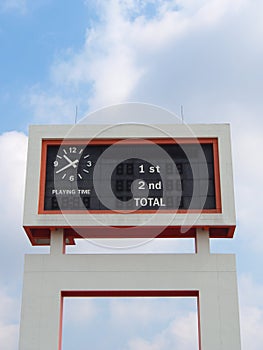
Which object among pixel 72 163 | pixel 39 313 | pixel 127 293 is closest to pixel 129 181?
pixel 72 163

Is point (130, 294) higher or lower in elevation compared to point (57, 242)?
lower

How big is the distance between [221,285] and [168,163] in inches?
178

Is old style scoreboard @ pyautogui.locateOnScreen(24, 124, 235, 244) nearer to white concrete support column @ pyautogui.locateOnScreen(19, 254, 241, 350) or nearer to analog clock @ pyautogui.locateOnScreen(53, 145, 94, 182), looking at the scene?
analog clock @ pyautogui.locateOnScreen(53, 145, 94, 182)

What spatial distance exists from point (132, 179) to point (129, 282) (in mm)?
3462

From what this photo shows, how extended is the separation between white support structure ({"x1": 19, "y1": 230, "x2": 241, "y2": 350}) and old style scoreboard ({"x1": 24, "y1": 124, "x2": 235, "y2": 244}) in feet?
3.32

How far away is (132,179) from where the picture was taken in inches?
915

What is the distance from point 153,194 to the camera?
23.3m

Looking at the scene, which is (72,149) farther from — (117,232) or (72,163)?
(117,232)

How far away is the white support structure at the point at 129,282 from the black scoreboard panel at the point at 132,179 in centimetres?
166

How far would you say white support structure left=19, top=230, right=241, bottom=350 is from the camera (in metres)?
22.1

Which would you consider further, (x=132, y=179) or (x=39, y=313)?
(x=132, y=179)

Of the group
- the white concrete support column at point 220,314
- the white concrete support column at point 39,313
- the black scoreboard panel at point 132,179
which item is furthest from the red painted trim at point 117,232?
the white concrete support column at point 220,314

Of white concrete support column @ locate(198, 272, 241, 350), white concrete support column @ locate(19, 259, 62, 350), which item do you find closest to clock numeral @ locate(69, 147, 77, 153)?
white concrete support column @ locate(19, 259, 62, 350)

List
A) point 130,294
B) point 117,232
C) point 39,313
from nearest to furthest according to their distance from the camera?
1. point 39,313
2. point 130,294
3. point 117,232
